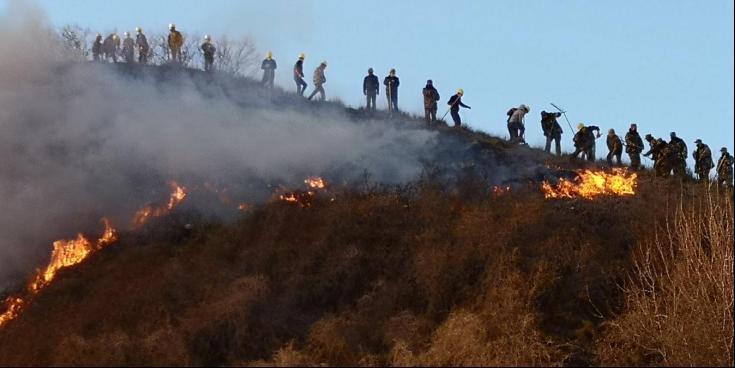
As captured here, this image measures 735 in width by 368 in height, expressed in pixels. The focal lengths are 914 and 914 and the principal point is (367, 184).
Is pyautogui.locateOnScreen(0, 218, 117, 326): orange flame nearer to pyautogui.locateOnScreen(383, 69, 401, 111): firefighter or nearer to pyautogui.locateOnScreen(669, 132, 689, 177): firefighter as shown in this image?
pyautogui.locateOnScreen(383, 69, 401, 111): firefighter

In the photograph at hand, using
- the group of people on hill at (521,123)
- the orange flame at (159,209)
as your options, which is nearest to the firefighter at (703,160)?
the group of people on hill at (521,123)

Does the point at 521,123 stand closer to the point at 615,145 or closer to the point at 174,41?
the point at 615,145

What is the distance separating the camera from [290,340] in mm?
17500

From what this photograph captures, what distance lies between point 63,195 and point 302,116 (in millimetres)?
8244

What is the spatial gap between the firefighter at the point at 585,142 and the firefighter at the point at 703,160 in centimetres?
297

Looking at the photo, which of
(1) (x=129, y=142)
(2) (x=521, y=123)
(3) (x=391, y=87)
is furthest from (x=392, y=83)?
(1) (x=129, y=142)

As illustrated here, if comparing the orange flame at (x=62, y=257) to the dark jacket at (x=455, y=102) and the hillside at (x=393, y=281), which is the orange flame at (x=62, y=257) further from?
the dark jacket at (x=455, y=102)

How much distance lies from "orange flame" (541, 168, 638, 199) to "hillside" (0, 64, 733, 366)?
21.1 inches

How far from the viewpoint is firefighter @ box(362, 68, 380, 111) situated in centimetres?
2989

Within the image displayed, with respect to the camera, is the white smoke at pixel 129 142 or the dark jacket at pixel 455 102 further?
the dark jacket at pixel 455 102

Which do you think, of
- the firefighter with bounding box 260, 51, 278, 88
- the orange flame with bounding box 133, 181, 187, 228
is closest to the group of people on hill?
the firefighter with bounding box 260, 51, 278, 88

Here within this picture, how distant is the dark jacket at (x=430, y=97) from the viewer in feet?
94.4

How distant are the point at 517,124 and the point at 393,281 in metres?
10.7

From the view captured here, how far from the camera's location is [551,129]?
28.2m
